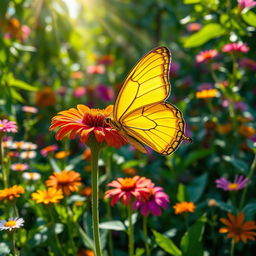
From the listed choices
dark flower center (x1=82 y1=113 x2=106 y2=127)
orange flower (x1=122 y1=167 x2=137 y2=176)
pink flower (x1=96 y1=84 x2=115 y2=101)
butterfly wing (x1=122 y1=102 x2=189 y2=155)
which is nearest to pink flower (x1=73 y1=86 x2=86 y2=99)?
pink flower (x1=96 y1=84 x2=115 y2=101)

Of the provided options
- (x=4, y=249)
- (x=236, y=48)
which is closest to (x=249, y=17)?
(x=236, y=48)

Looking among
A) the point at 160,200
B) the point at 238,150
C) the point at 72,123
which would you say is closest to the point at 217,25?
the point at 238,150

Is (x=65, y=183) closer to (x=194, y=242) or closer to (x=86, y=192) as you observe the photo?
(x=86, y=192)

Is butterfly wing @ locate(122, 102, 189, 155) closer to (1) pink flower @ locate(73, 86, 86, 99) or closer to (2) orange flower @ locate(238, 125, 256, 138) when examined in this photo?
(2) orange flower @ locate(238, 125, 256, 138)

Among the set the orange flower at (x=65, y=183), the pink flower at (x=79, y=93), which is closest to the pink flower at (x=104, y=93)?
the pink flower at (x=79, y=93)

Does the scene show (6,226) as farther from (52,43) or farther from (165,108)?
(52,43)

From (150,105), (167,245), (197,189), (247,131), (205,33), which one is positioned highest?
(205,33)

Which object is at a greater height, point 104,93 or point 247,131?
point 104,93
